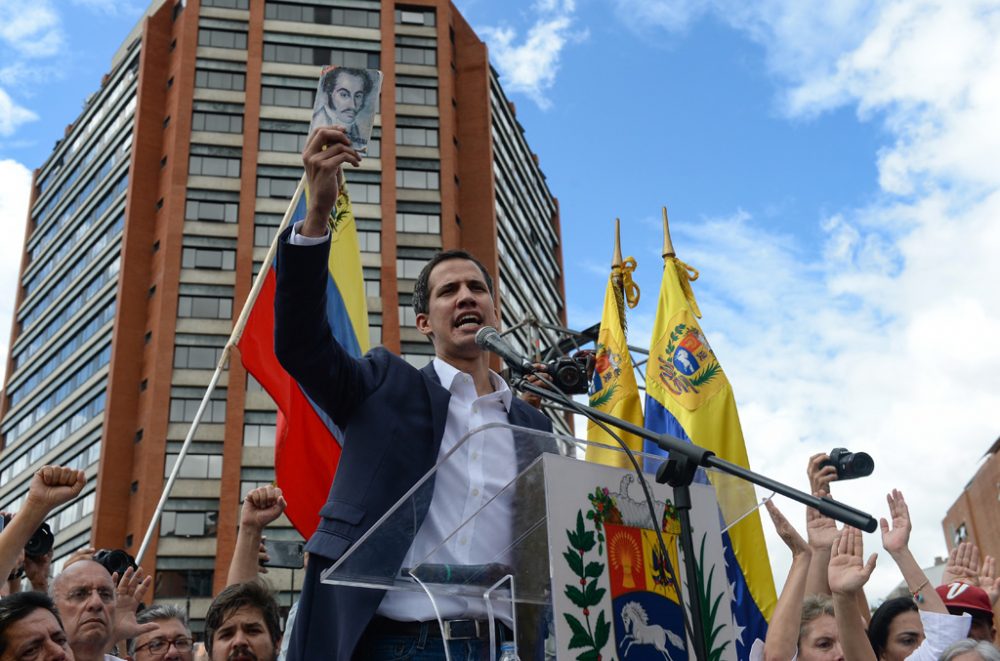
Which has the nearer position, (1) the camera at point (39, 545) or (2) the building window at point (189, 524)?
(1) the camera at point (39, 545)

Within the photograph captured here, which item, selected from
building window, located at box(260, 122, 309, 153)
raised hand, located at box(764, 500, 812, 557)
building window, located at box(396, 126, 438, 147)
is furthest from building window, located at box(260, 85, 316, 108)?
raised hand, located at box(764, 500, 812, 557)

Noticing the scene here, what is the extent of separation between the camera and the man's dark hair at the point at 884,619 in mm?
5086

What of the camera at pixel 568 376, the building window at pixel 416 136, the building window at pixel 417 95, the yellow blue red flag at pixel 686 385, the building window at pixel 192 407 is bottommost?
the camera at pixel 568 376

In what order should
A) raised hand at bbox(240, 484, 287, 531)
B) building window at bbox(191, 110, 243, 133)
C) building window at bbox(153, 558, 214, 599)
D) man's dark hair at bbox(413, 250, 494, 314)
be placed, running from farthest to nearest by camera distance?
building window at bbox(191, 110, 243, 133) < building window at bbox(153, 558, 214, 599) < raised hand at bbox(240, 484, 287, 531) < man's dark hair at bbox(413, 250, 494, 314)

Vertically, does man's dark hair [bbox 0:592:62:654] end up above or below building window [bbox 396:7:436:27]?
below

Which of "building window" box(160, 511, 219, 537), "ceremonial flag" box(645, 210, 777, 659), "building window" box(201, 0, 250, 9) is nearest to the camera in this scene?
"ceremonial flag" box(645, 210, 777, 659)

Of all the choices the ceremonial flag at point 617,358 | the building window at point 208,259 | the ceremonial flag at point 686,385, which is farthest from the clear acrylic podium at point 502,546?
the building window at point 208,259

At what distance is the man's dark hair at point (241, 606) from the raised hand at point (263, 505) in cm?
30

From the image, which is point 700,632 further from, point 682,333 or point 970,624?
point 682,333

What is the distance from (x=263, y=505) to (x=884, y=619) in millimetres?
3009

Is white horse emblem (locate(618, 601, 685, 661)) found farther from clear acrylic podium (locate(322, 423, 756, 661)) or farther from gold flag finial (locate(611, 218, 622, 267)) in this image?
gold flag finial (locate(611, 218, 622, 267))

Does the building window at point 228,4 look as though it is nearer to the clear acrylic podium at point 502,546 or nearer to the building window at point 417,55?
the building window at point 417,55

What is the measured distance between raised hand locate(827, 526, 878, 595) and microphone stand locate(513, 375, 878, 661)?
182cm

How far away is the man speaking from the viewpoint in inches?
90.3
